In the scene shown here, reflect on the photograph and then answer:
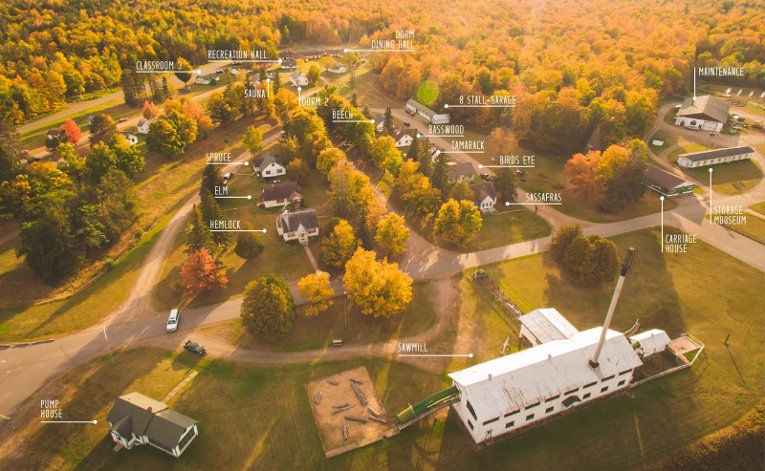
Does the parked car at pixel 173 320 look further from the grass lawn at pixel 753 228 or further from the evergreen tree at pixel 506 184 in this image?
the grass lawn at pixel 753 228

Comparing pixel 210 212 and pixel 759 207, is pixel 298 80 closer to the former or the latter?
pixel 210 212

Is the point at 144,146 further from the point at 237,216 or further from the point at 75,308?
the point at 75,308

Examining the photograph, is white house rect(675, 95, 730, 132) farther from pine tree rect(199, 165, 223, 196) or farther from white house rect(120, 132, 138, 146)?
white house rect(120, 132, 138, 146)

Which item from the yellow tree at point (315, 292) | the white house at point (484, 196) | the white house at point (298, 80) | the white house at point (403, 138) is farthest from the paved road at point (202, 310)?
the white house at point (298, 80)

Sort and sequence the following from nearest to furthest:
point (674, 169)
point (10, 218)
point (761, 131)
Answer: point (10, 218) → point (674, 169) → point (761, 131)

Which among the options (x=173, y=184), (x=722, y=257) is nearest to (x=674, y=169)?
(x=722, y=257)

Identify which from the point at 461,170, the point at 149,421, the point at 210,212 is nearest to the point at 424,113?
the point at 461,170
